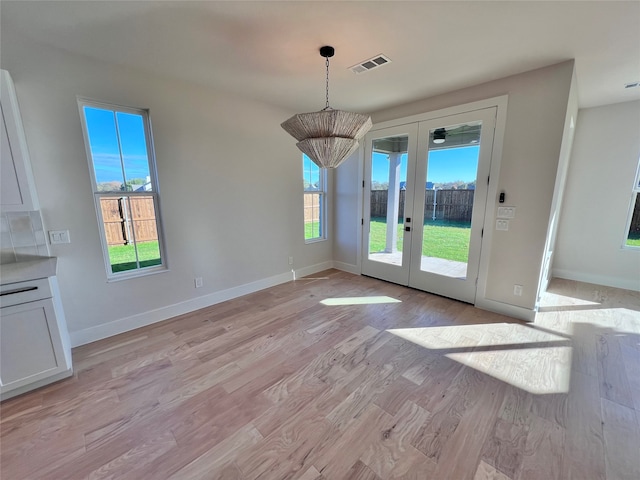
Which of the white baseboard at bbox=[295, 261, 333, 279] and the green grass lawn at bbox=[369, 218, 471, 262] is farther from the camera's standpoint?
the white baseboard at bbox=[295, 261, 333, 279]

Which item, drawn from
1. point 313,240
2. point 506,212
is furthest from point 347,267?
point 506,212

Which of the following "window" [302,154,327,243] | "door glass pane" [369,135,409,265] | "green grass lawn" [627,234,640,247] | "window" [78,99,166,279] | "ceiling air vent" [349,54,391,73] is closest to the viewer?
"ceiling air vent" [349,54,391,73]

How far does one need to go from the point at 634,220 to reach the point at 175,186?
20.5 feet

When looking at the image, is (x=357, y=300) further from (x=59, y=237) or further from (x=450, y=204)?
(x=59, y=237)

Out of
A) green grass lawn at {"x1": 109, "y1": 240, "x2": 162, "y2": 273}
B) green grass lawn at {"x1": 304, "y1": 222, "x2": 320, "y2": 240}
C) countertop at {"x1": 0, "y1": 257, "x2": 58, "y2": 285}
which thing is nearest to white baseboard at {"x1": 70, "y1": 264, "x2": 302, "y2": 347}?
green grass lawn at {"x1": 109, "y1": 240, "x2": 162, "y2": 273}

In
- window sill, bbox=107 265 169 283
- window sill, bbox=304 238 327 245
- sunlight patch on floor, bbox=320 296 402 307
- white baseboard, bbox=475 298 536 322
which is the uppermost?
window sill, bbox=304 238 327 245

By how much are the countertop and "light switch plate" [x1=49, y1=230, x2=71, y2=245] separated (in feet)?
0.61

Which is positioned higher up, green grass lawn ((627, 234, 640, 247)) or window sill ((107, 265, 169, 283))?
green grass lawn ((627, 234, 640, 247))

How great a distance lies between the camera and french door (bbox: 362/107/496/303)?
314 centimetres

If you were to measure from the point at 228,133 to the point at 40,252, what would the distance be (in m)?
2.23

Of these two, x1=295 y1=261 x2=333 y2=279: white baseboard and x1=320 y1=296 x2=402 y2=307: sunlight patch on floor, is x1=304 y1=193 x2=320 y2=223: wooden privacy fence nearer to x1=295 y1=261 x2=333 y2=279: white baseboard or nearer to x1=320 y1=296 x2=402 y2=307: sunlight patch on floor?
x1=295 y1=261 x2=333 y2=279: white baseboard

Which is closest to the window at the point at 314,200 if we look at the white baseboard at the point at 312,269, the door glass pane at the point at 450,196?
the white baseboard at the point at 312,269

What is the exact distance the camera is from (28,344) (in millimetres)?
1846

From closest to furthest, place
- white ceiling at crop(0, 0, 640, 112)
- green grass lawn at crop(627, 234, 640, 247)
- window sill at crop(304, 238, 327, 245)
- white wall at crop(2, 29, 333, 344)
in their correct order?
white ceiling at crop(0, 0, 640, 112) < white wall at crop(2, 29, 333, 344) < green grass lawn at crop(627, 234, 640, 247) < window sill at crop(304, 238, 327, 245)
